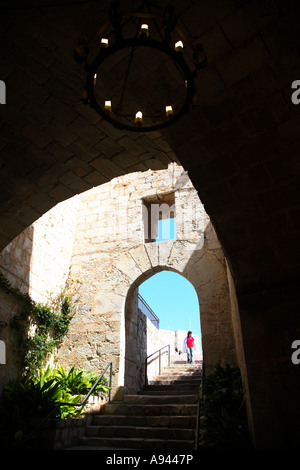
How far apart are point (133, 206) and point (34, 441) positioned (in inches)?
220

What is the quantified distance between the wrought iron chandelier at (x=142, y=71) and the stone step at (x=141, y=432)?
170 inches

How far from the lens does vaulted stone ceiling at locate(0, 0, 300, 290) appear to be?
2.51 metres

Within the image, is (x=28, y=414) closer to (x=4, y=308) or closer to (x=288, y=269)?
(x=4, y=308)

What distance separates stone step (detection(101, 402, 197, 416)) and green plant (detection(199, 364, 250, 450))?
435 mm

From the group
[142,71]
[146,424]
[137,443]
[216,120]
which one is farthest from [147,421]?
[142,71]

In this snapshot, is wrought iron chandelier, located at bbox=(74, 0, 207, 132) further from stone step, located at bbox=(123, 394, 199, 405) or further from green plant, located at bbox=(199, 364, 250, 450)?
stone step, located at bbox=(123, 394, 199, 405)

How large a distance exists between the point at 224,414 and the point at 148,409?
1.96 m

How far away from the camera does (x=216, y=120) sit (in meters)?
2.97

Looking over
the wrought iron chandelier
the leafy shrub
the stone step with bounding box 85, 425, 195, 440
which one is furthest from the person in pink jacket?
the wrought iron chandelier

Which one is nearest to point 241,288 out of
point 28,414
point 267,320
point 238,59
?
point 267,320
